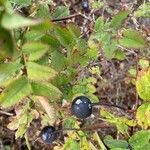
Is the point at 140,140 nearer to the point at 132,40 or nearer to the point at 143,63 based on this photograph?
the point at 132,40

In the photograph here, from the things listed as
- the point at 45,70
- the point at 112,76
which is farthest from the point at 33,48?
the point at 112,76

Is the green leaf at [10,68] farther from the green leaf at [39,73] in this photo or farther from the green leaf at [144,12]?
the green leaf at [144,12]

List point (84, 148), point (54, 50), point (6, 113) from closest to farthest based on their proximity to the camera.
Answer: point (54, 50), point (84, 148), point (6, 113)

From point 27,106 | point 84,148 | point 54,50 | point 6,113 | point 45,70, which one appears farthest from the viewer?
point 6,113

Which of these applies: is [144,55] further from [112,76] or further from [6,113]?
[6,113]

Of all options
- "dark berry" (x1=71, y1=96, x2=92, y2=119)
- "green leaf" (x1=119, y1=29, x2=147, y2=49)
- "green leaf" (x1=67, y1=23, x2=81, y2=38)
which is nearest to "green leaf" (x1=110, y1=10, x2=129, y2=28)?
"green leaf" (x1=119, y1=29, x2=147, y2=49)

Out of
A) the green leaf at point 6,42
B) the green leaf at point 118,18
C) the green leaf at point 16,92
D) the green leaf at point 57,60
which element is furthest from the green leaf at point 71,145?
the green leaf at point 6,42

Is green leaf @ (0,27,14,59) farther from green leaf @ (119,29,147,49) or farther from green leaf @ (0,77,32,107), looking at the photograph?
green leaf @ (119,29,147,49)
